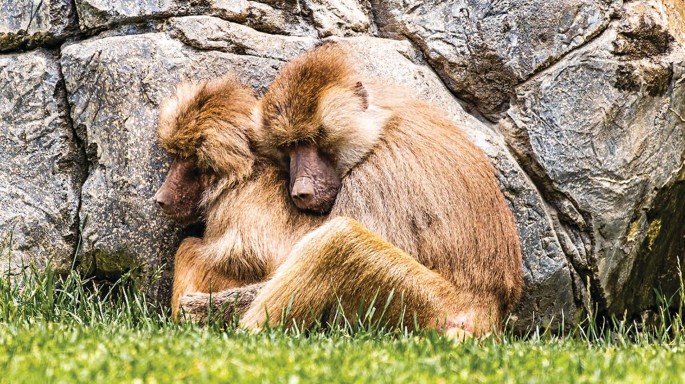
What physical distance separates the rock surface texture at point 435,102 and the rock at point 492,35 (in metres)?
0.01

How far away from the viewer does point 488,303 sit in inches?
205

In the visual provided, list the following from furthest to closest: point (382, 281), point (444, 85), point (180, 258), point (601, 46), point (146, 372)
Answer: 1. point (444, 85)
2. point (601, 46)
3. point (180, 258)
4. point (382, 281)
5. point (146, 372)

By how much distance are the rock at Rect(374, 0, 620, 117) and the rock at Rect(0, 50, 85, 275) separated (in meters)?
2.47

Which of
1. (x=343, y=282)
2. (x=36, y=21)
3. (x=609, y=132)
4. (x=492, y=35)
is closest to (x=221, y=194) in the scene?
(x=343, y=282)

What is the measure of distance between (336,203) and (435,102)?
4.60 feet

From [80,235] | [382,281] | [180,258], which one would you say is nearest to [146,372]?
[382,281]

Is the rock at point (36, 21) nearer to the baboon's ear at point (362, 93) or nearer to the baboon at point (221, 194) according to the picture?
the baboon at point (221, 194)

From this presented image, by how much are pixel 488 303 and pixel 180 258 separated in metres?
1.93

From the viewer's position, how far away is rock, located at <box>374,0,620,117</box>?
618 cm

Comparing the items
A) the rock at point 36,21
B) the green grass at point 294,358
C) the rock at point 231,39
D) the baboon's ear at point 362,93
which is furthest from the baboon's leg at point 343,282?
the rock at point 36,21

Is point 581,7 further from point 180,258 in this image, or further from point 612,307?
point 180,258

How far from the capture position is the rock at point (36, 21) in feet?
19.9

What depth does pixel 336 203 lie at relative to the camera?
17.3 feet

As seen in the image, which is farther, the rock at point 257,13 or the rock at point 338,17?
→ the rock at point 338,17
